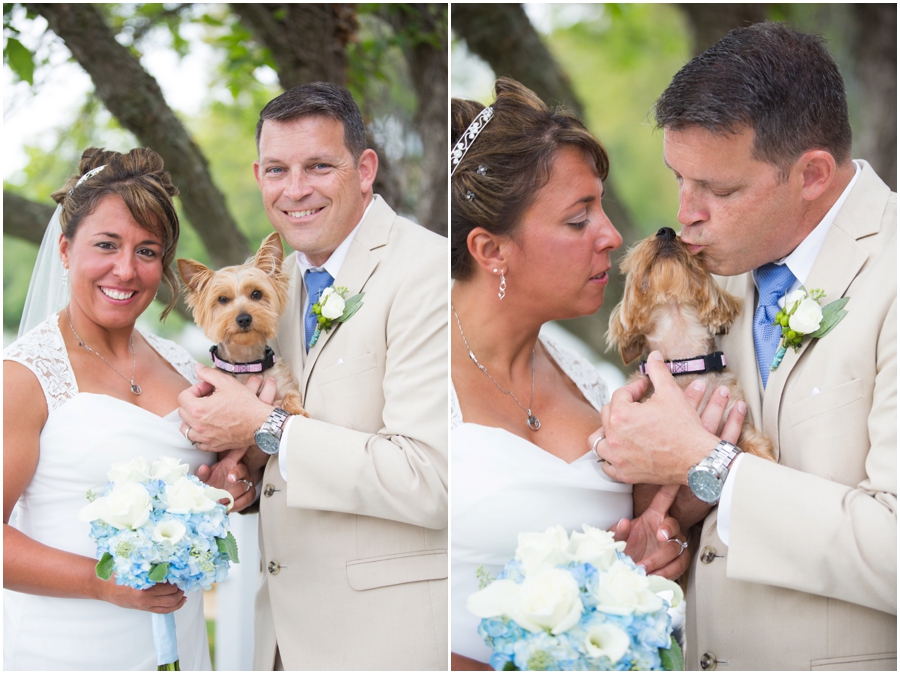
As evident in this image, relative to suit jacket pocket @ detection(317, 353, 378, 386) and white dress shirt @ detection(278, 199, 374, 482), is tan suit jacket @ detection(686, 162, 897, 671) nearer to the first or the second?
suit jacket pocket @ detection(317, 353, 378, 386)

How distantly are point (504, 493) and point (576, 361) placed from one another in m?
0.93

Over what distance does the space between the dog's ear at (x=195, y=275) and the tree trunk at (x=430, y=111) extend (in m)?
1.46

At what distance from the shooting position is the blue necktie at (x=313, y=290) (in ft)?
10.5

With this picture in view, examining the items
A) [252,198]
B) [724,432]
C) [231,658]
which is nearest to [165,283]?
[231,658]

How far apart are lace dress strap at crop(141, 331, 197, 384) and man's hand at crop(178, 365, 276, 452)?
10.6 inches

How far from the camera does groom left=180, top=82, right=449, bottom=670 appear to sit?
2873 mm

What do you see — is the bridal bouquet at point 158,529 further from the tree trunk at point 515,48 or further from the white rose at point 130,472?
the tree trunk at point 515,48

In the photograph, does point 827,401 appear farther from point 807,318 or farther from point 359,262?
point 359,262

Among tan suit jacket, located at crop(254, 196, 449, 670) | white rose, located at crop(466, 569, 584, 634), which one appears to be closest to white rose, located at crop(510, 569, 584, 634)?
white rose, located at crop(466, 569, 584, 634)

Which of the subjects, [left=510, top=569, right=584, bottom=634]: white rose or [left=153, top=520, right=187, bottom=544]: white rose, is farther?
[left=153, top=520, right=187, bottom=544]: white rose

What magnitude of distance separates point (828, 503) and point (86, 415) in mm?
2620

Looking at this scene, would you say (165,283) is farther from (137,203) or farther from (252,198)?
(252,198)

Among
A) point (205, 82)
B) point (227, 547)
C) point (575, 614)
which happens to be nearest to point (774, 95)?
point (575, 614)

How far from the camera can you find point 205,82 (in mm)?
4566
